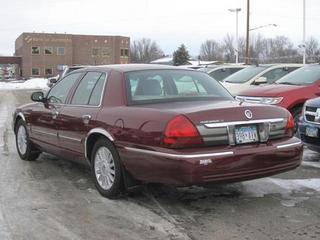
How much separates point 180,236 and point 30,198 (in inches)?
86.1

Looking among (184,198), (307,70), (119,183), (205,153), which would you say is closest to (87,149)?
(119,183)

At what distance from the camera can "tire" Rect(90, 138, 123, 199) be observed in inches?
238

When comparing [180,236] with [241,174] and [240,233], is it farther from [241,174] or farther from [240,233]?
[241,174]

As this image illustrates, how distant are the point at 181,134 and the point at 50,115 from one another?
291 cm

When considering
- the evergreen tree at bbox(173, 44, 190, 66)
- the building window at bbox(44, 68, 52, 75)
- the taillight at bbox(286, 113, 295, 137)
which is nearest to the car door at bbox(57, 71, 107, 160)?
the taillight at bbox(286, 113, 295, 137)

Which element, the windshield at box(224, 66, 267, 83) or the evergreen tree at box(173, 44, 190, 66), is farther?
the evergreen tree at box(173, 44, 190, 66)

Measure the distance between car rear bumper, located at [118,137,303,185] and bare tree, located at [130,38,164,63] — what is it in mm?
126420

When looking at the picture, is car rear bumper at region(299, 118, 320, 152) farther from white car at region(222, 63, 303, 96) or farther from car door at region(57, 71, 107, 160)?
white car at region(222, 63, 303, 96)

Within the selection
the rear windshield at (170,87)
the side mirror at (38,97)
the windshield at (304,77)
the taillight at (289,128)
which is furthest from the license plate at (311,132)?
the side mirror at (38,97)

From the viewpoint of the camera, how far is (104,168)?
20.7 feet

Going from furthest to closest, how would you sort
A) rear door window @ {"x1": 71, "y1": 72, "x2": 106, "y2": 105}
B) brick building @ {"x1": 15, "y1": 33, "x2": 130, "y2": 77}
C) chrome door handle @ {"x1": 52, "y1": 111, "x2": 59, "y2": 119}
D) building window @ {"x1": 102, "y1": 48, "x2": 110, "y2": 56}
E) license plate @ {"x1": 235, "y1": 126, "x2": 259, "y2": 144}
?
building window @ {"x1": 102, "y1": 48, "x2": 110, "y2": 56}
brick building @ {"x1": 15, "y1": 33, "x2": 130, "y2": 77}
chrome door handle @ {"x1": 52, "y1": 111, "x2": 59, "y2": 119}
rear door window @ {"x1": 71, "y1": 72, "x2": 106, "y2": 105}
license plate @ {"x1": 235, "y1": 126, "x2": 259, "y2": 144}

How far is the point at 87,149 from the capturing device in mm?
6645

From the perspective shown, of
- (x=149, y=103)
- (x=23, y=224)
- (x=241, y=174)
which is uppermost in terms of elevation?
(x=149, y=103)

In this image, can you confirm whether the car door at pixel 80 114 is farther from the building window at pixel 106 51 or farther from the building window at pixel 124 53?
the building window at pixel 124 53
